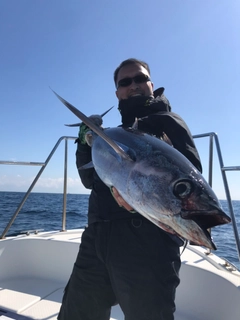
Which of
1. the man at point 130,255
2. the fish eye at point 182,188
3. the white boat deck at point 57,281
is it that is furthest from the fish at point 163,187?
the white boat deck at point 57,281

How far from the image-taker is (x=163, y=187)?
40.9 inches

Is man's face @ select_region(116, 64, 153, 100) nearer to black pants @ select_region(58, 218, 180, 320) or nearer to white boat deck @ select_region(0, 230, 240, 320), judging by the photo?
black pants @ select_region(58, 218, 180, 320)

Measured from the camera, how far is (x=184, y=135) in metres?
1.42

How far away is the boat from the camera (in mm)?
2393

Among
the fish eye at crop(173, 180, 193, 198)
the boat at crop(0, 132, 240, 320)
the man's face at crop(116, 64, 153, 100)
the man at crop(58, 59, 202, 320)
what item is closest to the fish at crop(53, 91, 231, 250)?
the fish eye at crop(173, 180, 193, 198)

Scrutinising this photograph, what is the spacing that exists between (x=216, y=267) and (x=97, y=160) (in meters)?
1.90

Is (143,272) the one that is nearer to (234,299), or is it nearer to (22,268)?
(234,299)

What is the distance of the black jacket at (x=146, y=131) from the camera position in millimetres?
1410

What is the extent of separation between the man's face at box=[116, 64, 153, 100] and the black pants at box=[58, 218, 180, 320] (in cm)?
93

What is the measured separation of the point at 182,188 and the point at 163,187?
0.07 metres

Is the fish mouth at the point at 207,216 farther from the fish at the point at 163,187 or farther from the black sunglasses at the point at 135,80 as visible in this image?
the black sunglasses at the point at 135,80

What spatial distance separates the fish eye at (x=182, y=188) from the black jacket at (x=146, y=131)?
0.37 metres

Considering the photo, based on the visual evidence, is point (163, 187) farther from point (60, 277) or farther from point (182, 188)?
point (60, 277)

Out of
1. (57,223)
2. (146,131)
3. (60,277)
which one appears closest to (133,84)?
(146,131)
